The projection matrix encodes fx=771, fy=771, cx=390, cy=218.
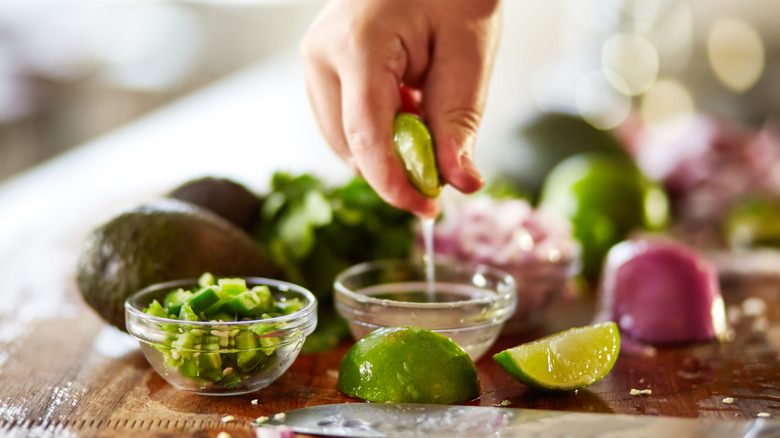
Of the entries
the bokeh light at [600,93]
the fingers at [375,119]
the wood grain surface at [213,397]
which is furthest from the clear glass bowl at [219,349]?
the bokeh light at [600,93]

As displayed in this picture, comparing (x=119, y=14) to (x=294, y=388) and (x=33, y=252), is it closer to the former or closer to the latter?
(x=33, y=252)

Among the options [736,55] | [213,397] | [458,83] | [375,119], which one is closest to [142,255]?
[213,397]

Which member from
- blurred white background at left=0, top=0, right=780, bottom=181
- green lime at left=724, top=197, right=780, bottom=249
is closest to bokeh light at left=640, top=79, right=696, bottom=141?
blurred white background at left=0, top=0, right=780, bottom=181

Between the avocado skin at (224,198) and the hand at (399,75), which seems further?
the avocado skin at (224,198)

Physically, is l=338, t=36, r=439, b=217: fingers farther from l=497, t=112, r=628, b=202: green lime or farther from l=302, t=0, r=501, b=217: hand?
l=497, t=112, r=628, b=202: green lime

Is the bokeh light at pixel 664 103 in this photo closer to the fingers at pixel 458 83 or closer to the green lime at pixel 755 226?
the green lime at pixel 755 226
